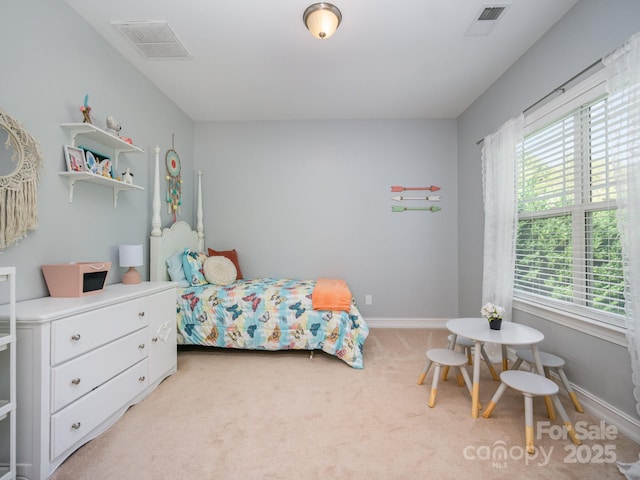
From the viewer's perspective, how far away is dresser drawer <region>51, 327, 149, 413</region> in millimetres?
1410

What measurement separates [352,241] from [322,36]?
7.76ft

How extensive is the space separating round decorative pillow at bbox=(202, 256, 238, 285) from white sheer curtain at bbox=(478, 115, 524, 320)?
2659 mm

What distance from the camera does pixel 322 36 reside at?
2.01 metres

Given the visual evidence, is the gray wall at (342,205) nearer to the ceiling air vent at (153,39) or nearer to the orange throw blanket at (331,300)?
the orange throw blanket at (331,300)

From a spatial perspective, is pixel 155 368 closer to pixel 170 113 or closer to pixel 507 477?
pixel 507 477

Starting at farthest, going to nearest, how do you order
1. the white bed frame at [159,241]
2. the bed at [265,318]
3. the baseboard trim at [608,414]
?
the white bed frame at [159,241], the bed at [265,318], the baseboard trim at [608,414]

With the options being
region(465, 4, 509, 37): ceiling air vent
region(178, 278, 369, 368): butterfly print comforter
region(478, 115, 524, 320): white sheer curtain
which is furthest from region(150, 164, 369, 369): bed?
region(465, 4, 509, 37): ceiling air vent

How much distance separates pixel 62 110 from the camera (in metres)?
1.95

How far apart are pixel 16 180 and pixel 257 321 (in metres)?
1.93

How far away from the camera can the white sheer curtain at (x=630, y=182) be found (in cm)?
150

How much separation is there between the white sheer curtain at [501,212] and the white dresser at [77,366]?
290 cm

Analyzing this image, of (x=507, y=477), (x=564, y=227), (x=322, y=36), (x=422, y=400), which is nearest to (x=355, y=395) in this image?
(x=422, y=400)

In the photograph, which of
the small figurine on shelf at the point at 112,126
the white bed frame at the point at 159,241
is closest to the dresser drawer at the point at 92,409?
the white bed frame at the point at 159,241

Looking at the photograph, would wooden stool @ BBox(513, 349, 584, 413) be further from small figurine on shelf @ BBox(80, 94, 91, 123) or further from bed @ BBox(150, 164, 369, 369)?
small figurine on shelf @ BBox(80, 94, 91, 123)
